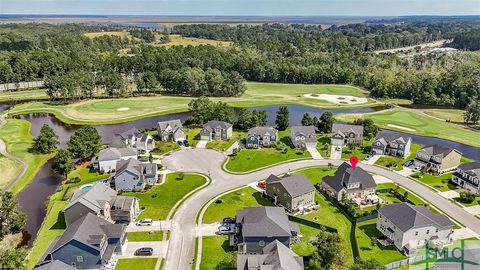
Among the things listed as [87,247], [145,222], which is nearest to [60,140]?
[145,222]

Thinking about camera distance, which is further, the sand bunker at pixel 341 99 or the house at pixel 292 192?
the sand bunker at pixel 341 99

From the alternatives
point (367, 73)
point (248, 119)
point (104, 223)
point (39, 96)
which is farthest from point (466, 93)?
point (39, 96)

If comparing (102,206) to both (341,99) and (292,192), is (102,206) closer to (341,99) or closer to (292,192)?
(292,192)

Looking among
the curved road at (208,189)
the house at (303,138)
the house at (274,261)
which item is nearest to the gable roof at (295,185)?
the curved road at (208,189)

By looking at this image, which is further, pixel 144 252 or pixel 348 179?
pixel 348 179

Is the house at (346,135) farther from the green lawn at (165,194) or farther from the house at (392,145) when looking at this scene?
the green lawn at (165,194)

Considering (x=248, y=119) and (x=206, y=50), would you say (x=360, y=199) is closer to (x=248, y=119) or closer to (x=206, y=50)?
(x=248, y=119)
